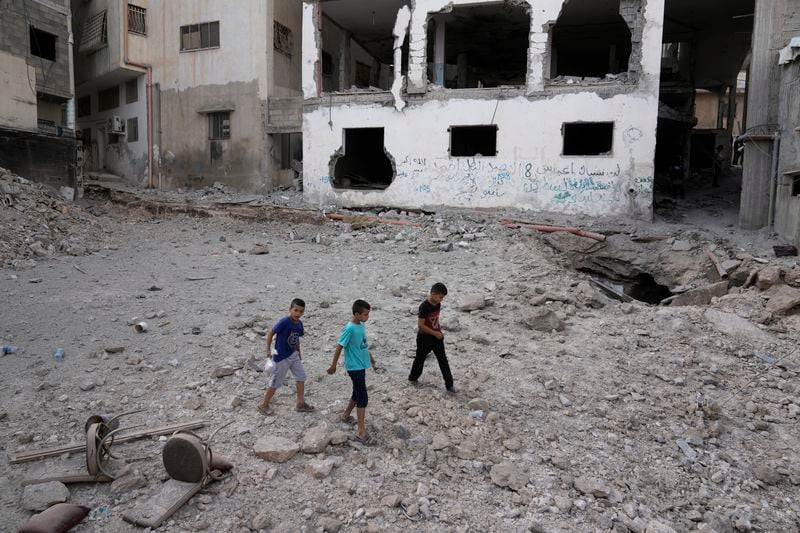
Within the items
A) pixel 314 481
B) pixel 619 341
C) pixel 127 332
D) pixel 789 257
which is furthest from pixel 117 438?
pixel 789 257

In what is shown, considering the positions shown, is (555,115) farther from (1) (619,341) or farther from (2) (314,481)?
(2) (314,481)

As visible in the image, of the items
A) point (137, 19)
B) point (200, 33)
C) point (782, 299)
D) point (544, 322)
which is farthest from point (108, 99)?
point (782, 299)

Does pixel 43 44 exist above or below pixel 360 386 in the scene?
above

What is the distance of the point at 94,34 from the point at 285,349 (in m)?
19.9

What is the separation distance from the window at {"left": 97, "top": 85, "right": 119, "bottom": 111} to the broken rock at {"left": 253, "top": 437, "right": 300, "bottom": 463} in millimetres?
20576

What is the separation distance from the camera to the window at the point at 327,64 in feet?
60.2

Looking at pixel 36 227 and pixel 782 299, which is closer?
pixel 782 299

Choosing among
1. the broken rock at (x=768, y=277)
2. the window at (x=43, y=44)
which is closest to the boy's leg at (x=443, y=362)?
the broken rock at (x=768, y=277)

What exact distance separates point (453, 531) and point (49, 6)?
63.2ft

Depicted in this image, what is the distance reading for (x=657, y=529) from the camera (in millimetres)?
3674

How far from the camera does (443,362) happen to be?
5.20 metres

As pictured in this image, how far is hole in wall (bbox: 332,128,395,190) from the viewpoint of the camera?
16.9m

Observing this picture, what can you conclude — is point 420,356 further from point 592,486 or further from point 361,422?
point 592,486

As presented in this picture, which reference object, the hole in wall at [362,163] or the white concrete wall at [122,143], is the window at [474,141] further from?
the white concrete wall at [122,143]
